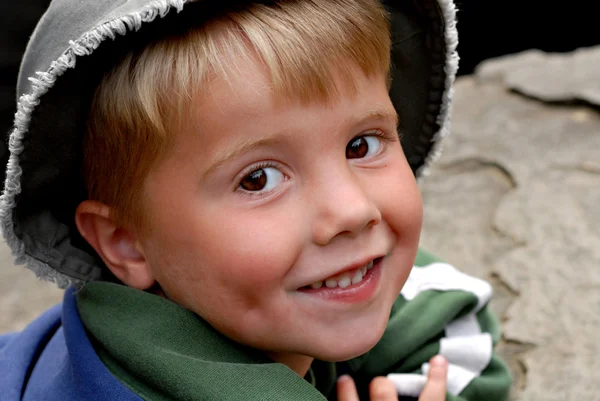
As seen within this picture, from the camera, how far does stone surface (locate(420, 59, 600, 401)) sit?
145 centimetres

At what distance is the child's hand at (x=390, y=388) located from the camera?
1149 millimetres

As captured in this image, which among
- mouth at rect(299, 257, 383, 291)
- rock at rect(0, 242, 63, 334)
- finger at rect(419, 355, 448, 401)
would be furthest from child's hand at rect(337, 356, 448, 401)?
rock at rect(0, 242, 63, 334)

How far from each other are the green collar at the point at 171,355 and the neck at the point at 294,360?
0.17 ft

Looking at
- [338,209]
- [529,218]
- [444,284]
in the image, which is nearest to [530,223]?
[529,218]

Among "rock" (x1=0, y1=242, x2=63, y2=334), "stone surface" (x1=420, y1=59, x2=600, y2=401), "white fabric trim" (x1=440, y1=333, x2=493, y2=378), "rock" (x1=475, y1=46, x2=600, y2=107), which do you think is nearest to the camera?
"white fabric trim" (x1=440, y1=333, x2=493, y2=378)

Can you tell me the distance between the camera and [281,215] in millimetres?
926

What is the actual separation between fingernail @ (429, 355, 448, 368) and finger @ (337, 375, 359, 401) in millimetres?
128

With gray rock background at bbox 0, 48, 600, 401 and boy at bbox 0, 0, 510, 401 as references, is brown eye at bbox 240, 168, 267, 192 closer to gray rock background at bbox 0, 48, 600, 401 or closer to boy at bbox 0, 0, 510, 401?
boy at bbox 0, 0, 510, 401

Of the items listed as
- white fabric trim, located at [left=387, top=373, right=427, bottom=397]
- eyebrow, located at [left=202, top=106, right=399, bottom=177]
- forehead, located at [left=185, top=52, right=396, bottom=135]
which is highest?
forehead, located at [left=185, top=52, right=396, bottom=135]

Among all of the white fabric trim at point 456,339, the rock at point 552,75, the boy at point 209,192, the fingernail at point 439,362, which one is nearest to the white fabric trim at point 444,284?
the white fabric trim at point 456,339

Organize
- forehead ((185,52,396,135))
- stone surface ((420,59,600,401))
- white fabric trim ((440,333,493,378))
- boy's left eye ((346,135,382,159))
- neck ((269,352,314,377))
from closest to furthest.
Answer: forehead ((185,52,396,135)), boy's left eye ((346,135,382,159)), neck ((269,352,314,377)), white fabric trim ((440,333,493,378)), stone surface ((420,59,600,401))

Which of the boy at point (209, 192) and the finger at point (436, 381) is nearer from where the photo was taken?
the boy at point (209, 192)

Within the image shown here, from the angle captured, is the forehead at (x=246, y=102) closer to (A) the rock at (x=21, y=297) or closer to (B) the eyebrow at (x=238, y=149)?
(B) the eyebrow at (x=238, y=149)

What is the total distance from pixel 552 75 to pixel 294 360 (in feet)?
5.96
